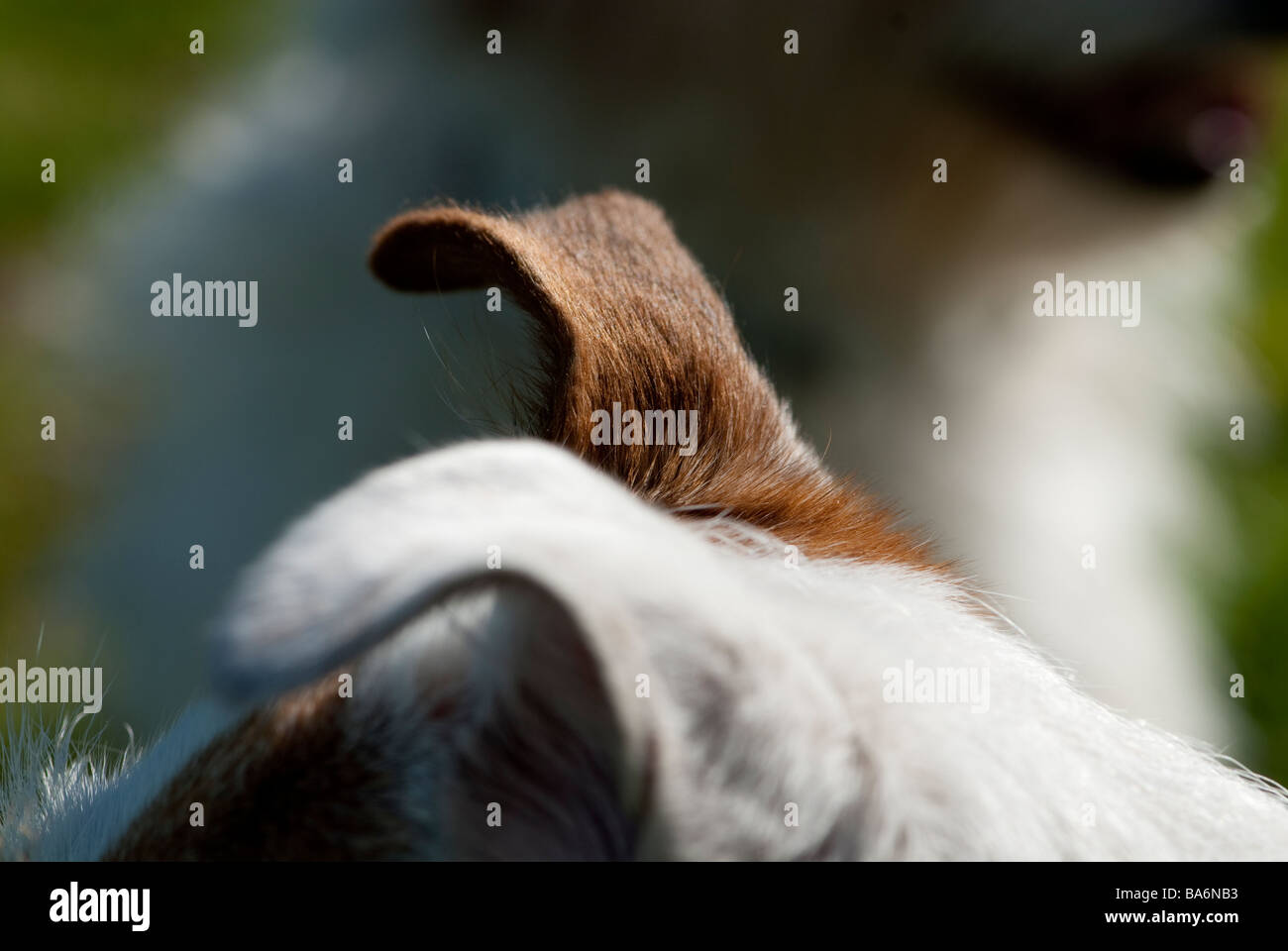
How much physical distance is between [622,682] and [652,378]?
0.30 metres

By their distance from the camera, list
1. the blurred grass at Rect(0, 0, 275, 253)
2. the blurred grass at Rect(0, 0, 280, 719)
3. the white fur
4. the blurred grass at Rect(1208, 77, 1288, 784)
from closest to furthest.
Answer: the white fur < the blurred grass at Rect(0, 0, 280, 719) < the blurred grass at Rect(1208, 77, 1288, 784) < the blurred grass at Rect(0, 0, 275, 253)

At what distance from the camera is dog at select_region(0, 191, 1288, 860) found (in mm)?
448

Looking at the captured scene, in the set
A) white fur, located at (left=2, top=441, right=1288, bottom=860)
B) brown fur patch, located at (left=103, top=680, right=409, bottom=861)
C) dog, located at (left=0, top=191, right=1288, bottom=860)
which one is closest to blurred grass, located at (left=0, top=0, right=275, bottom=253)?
dog, located at (left=0, top=191, right=1288, bottom=860)

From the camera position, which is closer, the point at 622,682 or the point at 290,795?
the point at 622,682

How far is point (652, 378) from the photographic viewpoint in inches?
28.3

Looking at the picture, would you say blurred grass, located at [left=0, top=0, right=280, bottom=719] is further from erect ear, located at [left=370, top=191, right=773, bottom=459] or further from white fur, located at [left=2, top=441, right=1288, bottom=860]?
white fur, located at [left=2, top=441, right=1288, bottom=860]

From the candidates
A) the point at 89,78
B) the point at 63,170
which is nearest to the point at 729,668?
the point at 63,170

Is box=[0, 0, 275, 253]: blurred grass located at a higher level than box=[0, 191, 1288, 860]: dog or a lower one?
higher

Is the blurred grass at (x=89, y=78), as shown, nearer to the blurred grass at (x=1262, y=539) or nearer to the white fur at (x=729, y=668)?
the blurred grass at (x=1262, y=539)

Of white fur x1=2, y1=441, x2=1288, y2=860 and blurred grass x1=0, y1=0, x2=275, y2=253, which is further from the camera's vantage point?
blurred grass x1=0, y1=0, x2=275, y2=253

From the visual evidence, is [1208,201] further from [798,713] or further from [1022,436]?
[798,713]

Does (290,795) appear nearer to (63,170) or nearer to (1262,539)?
(1262,539)
